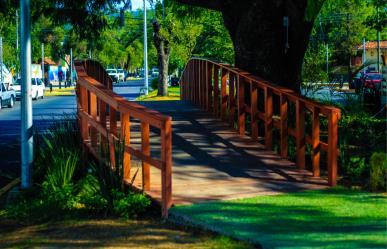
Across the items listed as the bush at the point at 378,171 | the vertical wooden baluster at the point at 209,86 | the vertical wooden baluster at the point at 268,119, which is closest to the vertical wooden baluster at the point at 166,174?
the bush at the point at 378,171

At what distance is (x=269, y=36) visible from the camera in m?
12.9

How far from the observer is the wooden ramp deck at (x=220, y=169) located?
8.12 meters

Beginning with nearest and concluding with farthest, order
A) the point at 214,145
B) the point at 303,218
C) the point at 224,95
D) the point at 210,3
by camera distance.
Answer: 1. the point at 303,218
2. the point at 214,145
3. the point at 224,95
4. the point at 210,3

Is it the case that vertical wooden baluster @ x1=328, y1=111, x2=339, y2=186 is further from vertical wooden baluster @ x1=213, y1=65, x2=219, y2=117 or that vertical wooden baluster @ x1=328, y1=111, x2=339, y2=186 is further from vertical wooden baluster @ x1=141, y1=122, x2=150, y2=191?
vertical wooden baluster @ x1=213, y1=65, x2=219, y2=117

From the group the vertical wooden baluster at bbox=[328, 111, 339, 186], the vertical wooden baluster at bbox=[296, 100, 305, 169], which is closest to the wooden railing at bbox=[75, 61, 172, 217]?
the vertical wooden baluster at bbox=[296, 100, 305, 169]

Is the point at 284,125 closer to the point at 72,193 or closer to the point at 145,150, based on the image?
the point at 145,150

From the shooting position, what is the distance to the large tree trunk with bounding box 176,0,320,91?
41.9ft

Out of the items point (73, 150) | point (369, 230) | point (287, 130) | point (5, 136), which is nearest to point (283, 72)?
point (287, 130)

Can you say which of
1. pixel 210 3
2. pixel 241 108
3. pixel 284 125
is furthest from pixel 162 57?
pixel 284 125

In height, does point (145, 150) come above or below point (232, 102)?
below

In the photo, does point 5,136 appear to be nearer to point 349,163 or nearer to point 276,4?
point 276,4

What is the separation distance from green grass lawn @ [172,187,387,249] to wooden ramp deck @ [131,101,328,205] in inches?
Answer: 17.2

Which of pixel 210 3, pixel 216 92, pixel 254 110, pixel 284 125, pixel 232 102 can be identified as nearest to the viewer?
pixel 284 125

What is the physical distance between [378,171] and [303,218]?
1707 mm
